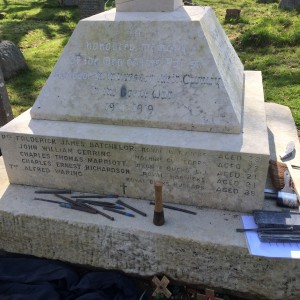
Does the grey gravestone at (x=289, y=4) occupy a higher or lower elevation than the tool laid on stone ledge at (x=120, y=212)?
lower

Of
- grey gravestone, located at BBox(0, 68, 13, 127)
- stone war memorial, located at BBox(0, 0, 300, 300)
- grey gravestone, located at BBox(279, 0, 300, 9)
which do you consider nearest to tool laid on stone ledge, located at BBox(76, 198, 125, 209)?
stone war memorial, located at BBox(0, 0, 300, 300)

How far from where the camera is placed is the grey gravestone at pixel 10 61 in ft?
24.7

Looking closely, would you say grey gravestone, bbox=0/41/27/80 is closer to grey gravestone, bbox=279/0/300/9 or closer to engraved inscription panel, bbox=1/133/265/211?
engraved inscription panel, bbox=1/133/265/211

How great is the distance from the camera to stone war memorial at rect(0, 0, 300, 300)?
301cm

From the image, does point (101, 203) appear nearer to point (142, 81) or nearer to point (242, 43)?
point (142, 81)

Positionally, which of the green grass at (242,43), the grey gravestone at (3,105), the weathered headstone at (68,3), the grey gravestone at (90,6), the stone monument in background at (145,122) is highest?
the stone monument in background at (145,122)

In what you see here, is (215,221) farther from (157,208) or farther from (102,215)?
(102,215)

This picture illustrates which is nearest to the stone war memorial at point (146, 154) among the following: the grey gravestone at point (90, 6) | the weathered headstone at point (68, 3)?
the grey gravestone at point (90, 6)

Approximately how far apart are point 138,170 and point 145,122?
0.43 m

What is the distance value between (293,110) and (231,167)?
349 cm

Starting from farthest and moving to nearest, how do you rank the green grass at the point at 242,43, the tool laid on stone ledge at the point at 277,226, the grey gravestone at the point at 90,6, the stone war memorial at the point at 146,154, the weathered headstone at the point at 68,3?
the weathered headstone at the point at 68,3 → the grey gravestone at the point at 90,6 → the green grass at the point at 242,43 → the stone war memorial at the point at 146,154 → the tool laid on stone ledge at the point at 277,226

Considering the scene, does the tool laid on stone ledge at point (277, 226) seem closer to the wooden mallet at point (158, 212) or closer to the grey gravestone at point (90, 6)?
the wooden mallet at point (158, 212)

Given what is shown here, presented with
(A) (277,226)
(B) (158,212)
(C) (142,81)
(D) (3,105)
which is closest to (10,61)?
(D) (3,105)

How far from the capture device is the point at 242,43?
8773mm
